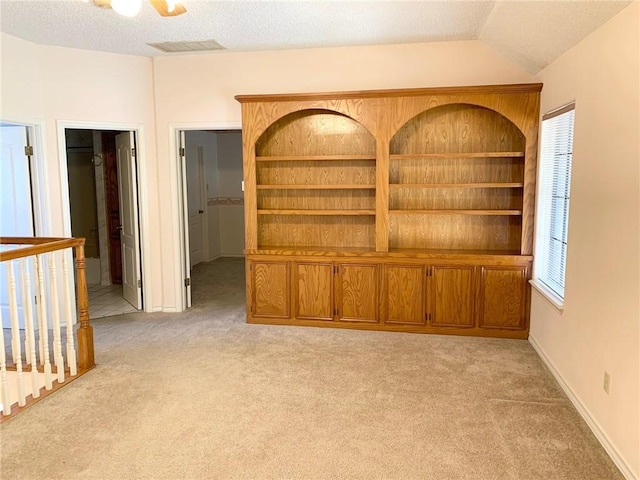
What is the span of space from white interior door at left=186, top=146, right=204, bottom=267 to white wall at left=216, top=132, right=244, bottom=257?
607 mm

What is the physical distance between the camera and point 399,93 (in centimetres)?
416

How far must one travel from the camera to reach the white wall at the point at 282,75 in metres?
4.35

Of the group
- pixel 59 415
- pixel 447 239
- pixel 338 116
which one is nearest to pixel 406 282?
pixel 447 239

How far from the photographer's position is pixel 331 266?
4473 millimetres

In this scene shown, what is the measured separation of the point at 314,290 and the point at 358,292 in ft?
1.39

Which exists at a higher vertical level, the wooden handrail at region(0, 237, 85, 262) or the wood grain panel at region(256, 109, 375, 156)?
the wood grain panel at region(256, 109, 375, 156)

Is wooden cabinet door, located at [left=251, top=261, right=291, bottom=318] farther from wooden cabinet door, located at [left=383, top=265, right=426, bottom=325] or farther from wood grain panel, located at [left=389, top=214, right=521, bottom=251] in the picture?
wood grain panel, located at [left=389, top=214, right=521, bottom=251]

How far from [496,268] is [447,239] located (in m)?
0.59

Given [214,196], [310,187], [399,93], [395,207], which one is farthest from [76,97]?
[214,196]

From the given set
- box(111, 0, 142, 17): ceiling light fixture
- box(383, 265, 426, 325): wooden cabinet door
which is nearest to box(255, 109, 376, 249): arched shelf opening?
box(383, 265, 426, 325): wooden cabinet door

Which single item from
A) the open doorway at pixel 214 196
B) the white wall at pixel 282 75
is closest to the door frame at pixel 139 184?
the white wall at pixel 282 75

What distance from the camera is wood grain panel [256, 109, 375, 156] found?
4676 millimetres

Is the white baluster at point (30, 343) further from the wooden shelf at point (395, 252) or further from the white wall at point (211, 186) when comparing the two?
the white wall at point (211, 186)

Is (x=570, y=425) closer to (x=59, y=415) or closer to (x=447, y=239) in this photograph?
(x=447, y=239)
